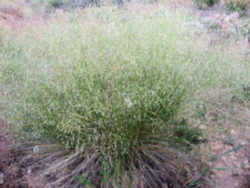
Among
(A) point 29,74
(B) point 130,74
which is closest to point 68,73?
(A) point 29,74

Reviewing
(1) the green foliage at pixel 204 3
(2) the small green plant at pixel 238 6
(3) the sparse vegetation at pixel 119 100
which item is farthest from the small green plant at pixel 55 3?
(3) the sparse vegetation at pixel 119 100

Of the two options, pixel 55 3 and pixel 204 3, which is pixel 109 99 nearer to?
pixel 204 3

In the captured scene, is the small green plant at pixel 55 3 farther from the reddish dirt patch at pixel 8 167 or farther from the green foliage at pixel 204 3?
the reddish dirt patch at pixel 8 167

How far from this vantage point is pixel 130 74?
159cm

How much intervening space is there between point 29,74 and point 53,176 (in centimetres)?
79

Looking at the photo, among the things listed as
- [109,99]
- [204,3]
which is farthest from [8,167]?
[204,3]

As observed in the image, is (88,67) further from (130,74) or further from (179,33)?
(179,33)

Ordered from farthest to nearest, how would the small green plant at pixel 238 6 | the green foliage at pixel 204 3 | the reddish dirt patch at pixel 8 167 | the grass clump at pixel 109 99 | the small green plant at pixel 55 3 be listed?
the small green plant at pixel 55 3 < the green foliage at pixel 204 3 < the small green plant at pixel 238 6 < the reddish dirt patch at pixel 8 167 < the grass clump at pixel 109 99

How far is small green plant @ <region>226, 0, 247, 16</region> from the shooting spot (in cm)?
516

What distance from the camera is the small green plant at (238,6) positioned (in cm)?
516

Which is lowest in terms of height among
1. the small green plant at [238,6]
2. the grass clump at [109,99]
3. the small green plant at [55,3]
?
the grass clump at [109,99]

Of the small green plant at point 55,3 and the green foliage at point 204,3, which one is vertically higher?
the small green plant at point 55,3

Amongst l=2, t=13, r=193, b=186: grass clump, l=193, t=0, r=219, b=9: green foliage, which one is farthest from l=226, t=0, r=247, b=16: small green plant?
l=2, t=13, r=193, b=186: grass clump

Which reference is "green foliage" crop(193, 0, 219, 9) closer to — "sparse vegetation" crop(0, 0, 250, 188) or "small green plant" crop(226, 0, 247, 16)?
"small green plant" crop(226, 0, 247, 16)
